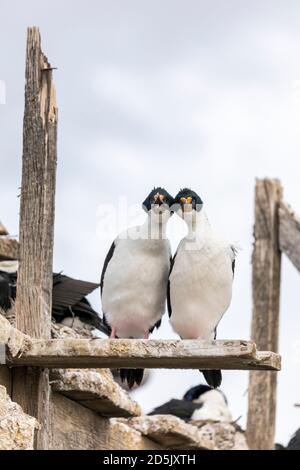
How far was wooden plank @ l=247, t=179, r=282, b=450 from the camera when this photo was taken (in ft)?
53.1

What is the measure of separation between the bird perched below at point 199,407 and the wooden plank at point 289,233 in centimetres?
181

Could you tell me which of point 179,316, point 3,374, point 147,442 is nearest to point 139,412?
point 147,442

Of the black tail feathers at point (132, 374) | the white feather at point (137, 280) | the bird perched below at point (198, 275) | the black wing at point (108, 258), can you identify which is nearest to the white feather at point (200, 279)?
the bird perched below at point (198, 275)

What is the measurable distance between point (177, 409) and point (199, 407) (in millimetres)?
1164

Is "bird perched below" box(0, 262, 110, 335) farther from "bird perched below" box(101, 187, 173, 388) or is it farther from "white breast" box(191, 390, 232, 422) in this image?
"white breast" box(191, 390, 232, 422)

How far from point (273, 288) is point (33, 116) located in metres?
7.71

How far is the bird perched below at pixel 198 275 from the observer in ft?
31.6

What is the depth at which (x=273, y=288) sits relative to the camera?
16766 mm

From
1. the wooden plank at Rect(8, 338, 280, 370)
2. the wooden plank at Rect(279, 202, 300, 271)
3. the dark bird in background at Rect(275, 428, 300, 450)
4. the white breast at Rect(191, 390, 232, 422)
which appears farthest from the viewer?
the white breast at Rect(191, 390, 232, 422)

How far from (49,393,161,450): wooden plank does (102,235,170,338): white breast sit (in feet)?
2.23

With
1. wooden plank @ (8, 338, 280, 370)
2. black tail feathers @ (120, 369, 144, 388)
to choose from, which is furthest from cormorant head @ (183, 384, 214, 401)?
wooden plank @ (8, 338, 280, 370)
